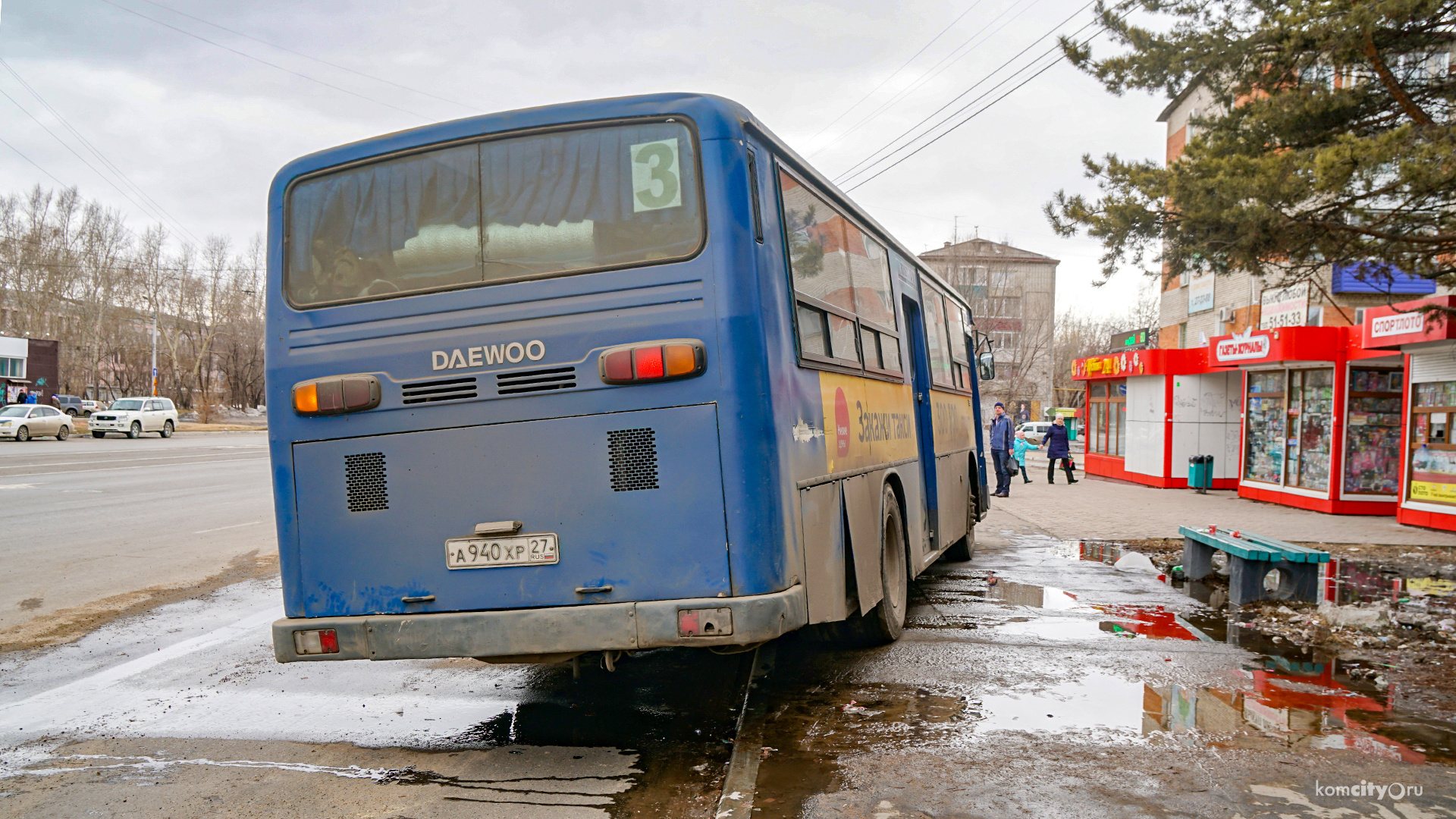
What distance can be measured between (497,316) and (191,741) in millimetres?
2627

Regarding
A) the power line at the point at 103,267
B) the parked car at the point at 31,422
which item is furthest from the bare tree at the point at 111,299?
the parked car at the point at 31,422

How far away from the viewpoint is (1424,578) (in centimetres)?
1027

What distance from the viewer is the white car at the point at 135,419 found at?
40406mm

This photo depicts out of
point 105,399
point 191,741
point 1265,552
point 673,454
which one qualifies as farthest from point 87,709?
point 105,399

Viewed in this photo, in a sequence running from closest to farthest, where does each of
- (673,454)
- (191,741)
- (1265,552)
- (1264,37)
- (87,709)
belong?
(673,454) → (191,741) → (87,709) → (1265,552) → (1264,37)

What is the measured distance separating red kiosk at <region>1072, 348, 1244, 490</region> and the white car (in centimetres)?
3755

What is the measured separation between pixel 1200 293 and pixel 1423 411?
22.9m

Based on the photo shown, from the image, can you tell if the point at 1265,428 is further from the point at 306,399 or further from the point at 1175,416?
the point at 306,399

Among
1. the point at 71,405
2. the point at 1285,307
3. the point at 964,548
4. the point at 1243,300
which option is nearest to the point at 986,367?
the point at 964,548

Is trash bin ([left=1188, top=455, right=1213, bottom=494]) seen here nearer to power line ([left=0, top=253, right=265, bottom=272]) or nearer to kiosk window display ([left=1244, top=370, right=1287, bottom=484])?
kiosk window display ([left=1244, top=370, right=1287, bottom=484])

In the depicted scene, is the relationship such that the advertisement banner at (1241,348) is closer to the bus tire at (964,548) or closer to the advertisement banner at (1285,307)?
the advertisement banner at (1285,307)

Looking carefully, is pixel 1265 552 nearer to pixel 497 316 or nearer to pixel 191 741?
pixel 497 316

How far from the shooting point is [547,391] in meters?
4.56

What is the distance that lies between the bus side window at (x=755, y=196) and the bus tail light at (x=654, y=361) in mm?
622
